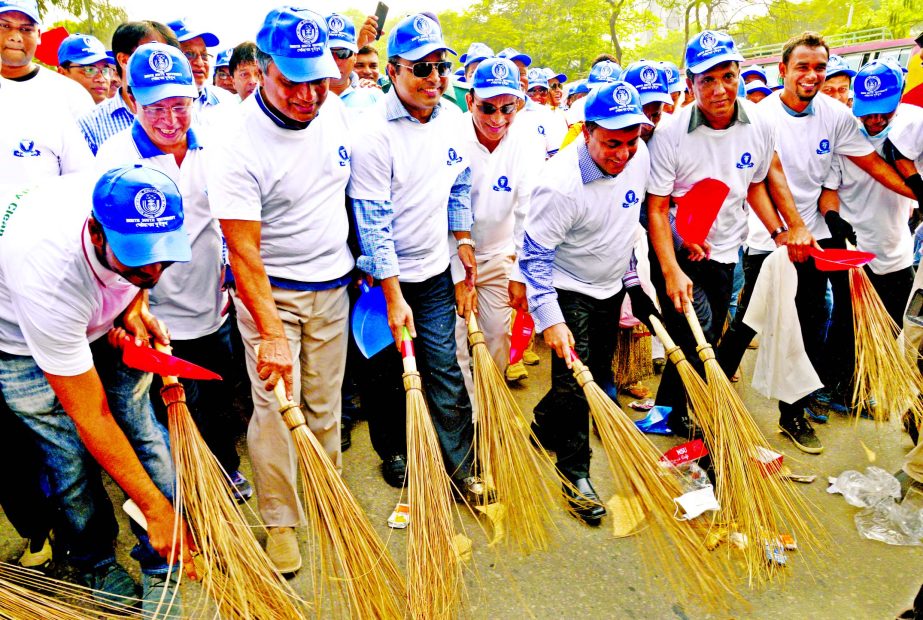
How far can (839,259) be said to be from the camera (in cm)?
295

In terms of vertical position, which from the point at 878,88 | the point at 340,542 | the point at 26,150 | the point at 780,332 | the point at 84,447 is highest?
the point at 878,88

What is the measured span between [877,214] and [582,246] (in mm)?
1849

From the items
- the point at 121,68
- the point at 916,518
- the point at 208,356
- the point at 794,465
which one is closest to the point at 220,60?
the point at 121,68

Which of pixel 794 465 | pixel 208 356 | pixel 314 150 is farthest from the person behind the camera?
pixel 794 465

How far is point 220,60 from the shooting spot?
5.13 m

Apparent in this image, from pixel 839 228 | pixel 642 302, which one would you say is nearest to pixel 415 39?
pixel 642 302

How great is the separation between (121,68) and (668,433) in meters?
3.13

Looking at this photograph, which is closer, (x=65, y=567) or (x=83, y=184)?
(x=83, y=184)

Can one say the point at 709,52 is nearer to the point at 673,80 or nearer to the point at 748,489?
the point at 748,489

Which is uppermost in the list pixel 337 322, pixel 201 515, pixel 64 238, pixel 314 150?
pixel 314 150

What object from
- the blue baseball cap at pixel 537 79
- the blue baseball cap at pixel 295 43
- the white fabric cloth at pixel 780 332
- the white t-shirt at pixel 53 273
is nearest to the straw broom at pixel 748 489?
the white fabric cloth at pixel 780 332

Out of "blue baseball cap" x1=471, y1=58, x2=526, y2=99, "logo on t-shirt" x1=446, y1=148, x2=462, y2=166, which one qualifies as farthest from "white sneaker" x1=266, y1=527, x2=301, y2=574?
"blue baseball cap" x1=471, y1=58, x2=526, y2=99

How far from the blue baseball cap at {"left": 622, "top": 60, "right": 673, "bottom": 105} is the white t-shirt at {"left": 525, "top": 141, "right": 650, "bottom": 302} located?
22.8 inches

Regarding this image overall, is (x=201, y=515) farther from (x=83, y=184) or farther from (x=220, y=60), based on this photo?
(x=220, y=60)
